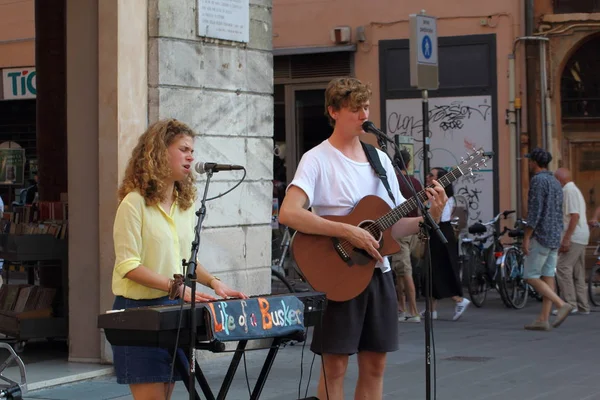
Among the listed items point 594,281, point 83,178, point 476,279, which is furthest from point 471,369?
point 594,281

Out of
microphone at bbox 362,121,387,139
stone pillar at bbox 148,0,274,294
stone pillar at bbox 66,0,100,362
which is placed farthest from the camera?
stone pillar at bbox 148,0,274,294

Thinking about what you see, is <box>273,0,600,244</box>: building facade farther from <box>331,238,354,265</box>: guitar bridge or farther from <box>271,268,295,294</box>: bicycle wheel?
<box>331,238,354,265</box>: guitar bridge

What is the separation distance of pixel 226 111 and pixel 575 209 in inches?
204

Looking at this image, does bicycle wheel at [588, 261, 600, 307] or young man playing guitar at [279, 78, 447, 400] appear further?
bicycle wheel at [588, 261, 600, 307]

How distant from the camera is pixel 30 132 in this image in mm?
22703

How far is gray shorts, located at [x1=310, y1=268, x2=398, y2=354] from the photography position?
574 centimetres

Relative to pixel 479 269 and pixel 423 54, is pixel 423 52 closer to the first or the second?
pixel 423 54

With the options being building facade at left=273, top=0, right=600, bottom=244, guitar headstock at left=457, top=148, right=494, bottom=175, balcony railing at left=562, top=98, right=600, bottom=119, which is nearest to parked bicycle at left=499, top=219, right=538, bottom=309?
building facade at left=273, top=0, right=600, bottom=244

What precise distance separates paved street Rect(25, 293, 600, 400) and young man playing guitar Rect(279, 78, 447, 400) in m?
2.21

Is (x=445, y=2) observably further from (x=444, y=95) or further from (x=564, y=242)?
(x=564, y=242)

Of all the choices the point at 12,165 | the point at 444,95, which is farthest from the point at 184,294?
the point at 12,165

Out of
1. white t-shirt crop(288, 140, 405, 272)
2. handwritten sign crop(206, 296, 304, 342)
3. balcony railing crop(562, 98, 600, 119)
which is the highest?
balcony railing crop(562, 98, 600, 119)

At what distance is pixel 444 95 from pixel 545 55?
1.76m

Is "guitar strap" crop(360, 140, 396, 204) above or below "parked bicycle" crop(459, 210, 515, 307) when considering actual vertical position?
above
